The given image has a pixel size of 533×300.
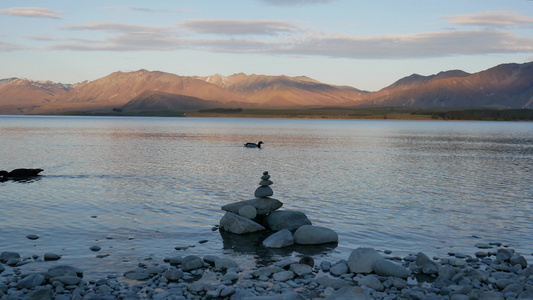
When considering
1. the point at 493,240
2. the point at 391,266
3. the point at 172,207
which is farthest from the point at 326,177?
the point at 391,266

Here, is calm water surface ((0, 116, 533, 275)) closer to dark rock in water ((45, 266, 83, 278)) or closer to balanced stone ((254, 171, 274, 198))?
dark rock in water ((45, 266, 83, 278))

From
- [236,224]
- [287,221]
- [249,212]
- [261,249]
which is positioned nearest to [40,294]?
[261,249]

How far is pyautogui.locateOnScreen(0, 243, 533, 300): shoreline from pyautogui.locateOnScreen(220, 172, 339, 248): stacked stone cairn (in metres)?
2.03

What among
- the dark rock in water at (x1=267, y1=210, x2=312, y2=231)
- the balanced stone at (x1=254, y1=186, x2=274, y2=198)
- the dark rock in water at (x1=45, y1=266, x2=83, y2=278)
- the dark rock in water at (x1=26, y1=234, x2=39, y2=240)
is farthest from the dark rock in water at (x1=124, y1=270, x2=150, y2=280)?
the balanced stone at (x1=254, y1=186, x2=274, y2=198)

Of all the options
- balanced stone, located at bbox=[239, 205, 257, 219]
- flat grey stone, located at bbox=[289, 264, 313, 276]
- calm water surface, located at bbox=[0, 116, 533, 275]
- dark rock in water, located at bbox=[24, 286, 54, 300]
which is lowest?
calm water surface, located at bbox=[0, 116, 533, 275]

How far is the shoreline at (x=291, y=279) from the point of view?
14297 mm

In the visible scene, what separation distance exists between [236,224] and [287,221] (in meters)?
2.41

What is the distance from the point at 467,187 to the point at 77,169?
110 ft

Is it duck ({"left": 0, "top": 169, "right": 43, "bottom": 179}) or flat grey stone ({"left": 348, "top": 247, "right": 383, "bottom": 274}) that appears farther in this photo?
duck ({"left": 0, "top": 169, "right": 43, "bottom": 179})

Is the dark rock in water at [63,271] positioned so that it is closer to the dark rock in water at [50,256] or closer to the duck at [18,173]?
the dark rock in water at [50,256]

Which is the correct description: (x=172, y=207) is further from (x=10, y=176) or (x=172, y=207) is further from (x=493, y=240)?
(x=10, y=176)

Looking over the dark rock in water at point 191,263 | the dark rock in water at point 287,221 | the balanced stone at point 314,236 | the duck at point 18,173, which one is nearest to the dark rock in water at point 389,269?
the balanced stone at point 314,236

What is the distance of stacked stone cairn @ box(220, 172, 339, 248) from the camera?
20750mm

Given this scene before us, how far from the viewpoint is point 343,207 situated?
28.2 m
